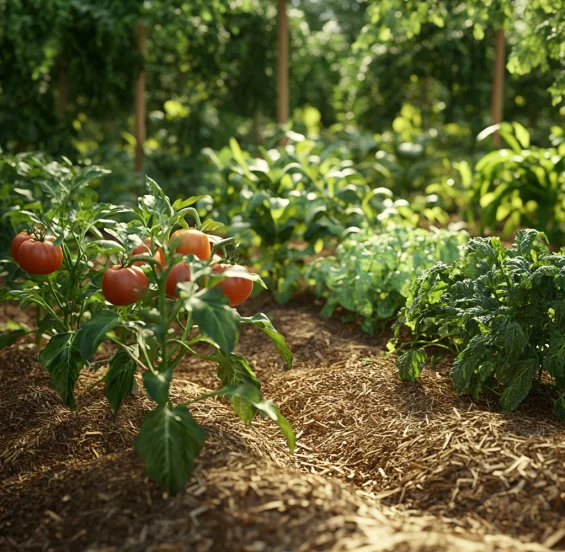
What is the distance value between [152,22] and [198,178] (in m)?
1.56

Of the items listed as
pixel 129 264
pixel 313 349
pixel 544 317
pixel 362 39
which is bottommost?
pixel 313 349

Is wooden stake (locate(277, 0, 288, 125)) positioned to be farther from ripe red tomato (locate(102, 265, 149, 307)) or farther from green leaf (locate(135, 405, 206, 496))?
green leaf (locate(135, 405, 206, 496))

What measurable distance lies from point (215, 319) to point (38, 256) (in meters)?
1.01

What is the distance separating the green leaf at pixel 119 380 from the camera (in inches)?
106

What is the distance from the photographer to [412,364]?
3.06 meters

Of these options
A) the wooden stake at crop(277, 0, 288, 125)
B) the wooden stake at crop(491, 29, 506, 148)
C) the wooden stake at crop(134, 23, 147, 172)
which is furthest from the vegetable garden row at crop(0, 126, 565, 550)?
the wooden stake at crop(491, 29, 506, 148)

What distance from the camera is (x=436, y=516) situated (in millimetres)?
2232

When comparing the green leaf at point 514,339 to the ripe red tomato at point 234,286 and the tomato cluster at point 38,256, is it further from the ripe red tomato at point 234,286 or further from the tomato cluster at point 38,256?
the tomato cluster at point 38,256

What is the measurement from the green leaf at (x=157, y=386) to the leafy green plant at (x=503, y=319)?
1.18 metres

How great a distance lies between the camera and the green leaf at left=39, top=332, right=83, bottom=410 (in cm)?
265

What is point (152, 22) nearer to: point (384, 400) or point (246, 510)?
point (384, 400)

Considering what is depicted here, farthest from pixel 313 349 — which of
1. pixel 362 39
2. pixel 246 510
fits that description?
pixel 362 39

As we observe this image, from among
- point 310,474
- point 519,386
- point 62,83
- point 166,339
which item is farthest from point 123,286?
point 62,83

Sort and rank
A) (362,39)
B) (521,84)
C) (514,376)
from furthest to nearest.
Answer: (521,84)
(362,39)
(514,376)
